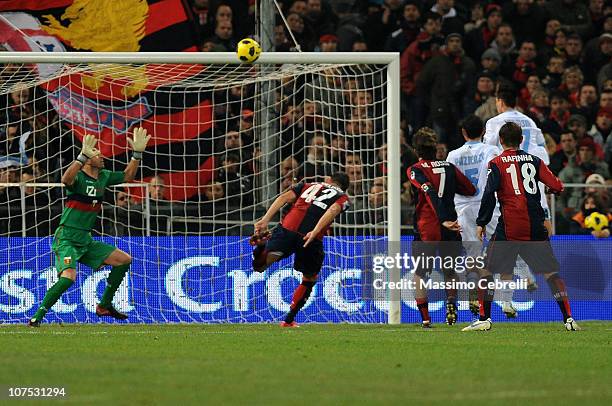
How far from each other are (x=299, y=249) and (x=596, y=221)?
476 cm

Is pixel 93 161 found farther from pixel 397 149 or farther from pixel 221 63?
pixel 397 149

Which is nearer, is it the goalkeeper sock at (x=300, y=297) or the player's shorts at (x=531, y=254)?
the player's shorts at (x=531, y=254)

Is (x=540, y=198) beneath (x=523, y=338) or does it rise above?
above

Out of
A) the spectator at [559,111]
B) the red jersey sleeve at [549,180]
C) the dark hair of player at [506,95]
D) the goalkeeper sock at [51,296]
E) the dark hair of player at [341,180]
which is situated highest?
the dark hair of player at [506,95]

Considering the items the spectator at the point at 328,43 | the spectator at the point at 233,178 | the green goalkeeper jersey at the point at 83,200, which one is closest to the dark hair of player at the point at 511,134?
the green goalkeeper jersey at the point at 83,200

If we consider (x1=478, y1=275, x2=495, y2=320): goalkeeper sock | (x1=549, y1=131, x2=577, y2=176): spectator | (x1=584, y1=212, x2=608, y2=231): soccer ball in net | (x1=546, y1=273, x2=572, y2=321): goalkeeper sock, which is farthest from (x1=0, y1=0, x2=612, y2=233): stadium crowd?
(x1=546, y1=273, x2=572, y2=321): goalkeeper sock

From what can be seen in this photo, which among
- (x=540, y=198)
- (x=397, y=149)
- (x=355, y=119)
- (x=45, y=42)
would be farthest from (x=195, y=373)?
(x=45, y=42)

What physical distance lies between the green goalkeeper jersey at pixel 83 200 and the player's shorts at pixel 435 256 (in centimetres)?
349

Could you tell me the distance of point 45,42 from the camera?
17500 millimetres

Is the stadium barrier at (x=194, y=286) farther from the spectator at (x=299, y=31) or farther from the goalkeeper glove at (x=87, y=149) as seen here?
the spectator at (x=299, y=31)

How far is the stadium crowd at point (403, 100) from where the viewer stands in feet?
53.2

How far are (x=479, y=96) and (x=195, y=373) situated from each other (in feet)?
39.3

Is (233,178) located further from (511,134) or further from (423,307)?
(511,134)

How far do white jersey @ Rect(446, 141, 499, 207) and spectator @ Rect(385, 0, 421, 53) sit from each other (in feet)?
21.2
